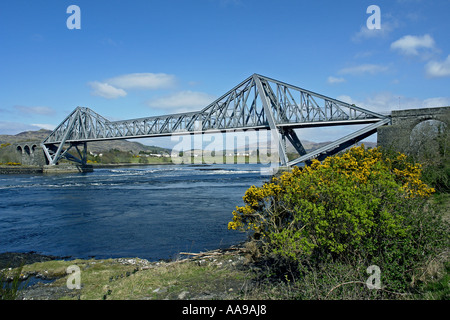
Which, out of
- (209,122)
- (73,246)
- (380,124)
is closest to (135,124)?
(209,122)

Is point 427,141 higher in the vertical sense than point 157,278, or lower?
higher

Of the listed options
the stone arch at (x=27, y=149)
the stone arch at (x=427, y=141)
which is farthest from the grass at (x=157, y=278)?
the stone arch at (x=27, y=149)

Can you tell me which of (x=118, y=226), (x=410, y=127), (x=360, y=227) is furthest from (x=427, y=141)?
(x=118, y=226)

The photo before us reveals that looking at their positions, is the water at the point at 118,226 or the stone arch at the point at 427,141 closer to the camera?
the water at the point at 118,226

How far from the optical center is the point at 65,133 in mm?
80562

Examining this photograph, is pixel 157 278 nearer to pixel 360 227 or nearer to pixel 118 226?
pixel 360 227

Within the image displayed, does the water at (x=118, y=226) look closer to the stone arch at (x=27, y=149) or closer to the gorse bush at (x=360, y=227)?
the gorse bush at (x=360, y=227)

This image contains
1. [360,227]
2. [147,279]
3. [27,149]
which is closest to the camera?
[360,227]

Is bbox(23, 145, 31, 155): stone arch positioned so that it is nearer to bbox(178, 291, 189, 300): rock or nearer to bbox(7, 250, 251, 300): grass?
bbox(7, 250, 251, 300): grass

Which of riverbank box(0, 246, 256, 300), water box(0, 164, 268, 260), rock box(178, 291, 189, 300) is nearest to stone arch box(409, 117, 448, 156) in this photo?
water box(0, 164, 268, 260)

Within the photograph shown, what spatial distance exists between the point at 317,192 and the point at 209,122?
200ft

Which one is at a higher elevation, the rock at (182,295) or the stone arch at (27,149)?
the stone arch at (27,149)

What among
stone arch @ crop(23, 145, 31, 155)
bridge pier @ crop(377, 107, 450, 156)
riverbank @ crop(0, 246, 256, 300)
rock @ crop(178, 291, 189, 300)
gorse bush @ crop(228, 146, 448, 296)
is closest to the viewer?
gorse bush @ crop(228, 146, 448, 296)
